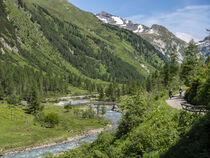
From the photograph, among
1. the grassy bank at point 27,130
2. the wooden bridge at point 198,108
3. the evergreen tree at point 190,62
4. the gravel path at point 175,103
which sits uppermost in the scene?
the evergreen tree at point 190,62

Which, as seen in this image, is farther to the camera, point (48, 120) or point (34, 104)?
point (34, 104)

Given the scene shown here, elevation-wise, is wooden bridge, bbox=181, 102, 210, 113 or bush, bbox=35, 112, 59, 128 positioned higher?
wooden bridge, bbox=181, 102, 210, 113

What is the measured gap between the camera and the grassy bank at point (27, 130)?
6706 centimetres

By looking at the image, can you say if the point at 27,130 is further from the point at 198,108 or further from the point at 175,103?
the point at 198,108

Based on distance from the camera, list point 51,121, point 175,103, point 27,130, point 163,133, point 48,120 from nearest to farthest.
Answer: point 163,133 → point 175,103 → point 27,130 → point 48,120 → point 51,121

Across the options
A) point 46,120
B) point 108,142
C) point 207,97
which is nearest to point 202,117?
point 207,97

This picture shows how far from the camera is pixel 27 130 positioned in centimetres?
7944

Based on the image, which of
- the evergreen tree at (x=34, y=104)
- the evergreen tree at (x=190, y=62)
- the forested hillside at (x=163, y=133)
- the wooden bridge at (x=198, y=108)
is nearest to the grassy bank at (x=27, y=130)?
the evergreen tree at (x=34, y=104)

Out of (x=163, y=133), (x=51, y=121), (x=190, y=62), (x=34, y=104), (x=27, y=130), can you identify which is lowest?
(x=27, y=130)

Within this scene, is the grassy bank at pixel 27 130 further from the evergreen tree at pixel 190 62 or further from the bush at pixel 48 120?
the evergreen tree at pixel 190 62

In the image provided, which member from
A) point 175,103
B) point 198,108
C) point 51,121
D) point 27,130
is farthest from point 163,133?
point 51,121

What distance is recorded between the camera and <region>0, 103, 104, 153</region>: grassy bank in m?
67.1

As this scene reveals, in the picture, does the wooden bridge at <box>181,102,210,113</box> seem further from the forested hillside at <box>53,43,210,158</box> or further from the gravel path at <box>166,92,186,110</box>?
the gravel path at <box>166,92,186,110</box>

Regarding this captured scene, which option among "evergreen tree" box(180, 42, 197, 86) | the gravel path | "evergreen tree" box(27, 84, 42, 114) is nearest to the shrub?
"evergreen tree" box(27, 84, 42, 114)
